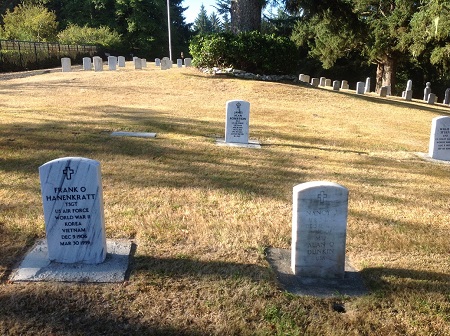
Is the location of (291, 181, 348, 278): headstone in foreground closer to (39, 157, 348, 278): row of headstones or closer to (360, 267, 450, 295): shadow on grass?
(39, 157, 348, 278): row of headstones

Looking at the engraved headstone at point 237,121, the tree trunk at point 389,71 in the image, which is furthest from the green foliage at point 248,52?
the tree trunk at point 389,71

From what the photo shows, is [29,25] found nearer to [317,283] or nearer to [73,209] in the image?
[73,209]

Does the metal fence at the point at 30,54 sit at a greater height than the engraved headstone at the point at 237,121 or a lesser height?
greater

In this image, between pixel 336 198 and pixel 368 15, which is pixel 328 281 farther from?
pixel 368 15

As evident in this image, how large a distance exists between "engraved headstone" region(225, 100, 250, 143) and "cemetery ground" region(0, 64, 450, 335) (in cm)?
51

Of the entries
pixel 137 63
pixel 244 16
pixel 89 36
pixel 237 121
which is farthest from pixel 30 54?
pixel 237 121

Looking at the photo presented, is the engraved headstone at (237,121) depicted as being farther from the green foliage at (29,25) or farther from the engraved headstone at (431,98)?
the green foliage at (29,25)

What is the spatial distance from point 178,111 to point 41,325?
1012 centimetres

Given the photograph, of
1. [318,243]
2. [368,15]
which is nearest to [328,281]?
[318,243]

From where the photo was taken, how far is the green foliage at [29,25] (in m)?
36.0

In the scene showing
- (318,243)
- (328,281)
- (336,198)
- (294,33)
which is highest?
(294,33)

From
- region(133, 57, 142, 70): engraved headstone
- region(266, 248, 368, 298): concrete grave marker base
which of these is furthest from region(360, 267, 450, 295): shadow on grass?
region(133, 57, 142, 70): engraved headstone

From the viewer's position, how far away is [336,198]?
3682 millimetres

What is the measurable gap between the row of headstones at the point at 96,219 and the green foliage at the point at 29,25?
37334mm
